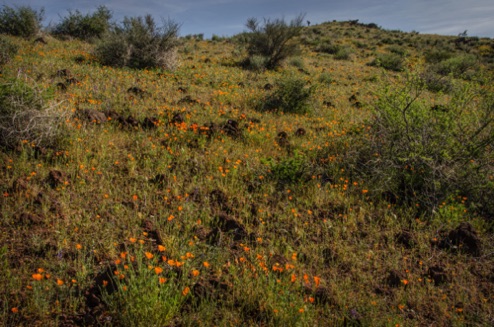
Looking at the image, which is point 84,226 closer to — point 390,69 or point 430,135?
point 430,135

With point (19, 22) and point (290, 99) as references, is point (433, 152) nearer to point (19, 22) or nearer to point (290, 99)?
point (290, 99)

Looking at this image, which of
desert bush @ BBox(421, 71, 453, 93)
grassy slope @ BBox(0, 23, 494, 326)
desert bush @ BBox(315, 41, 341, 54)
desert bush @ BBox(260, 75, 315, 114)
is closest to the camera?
grassy slope @ BBox(0, 23, 494, 326)

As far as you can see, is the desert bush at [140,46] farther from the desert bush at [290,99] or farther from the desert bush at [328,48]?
the desert bush at [328,48]

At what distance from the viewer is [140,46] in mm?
11086

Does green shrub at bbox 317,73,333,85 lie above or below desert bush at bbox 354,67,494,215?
above

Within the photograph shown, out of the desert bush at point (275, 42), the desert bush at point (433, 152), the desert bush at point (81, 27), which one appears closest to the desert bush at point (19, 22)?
the desert bush at point (81, 27)

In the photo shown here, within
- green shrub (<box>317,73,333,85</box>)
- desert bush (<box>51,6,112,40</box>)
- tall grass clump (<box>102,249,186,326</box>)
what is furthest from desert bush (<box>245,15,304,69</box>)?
tall grass clump (<box>102,249,186,326</box>)

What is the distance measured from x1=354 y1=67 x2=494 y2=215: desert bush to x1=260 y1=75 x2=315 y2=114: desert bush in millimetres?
3036

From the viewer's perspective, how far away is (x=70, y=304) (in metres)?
2.42

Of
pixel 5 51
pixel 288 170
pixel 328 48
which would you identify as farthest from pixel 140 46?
pixel 328 48

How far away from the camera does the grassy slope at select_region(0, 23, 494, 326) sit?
2.54 m

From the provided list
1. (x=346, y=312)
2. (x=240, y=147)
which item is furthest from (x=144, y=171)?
(x=346, y=312)

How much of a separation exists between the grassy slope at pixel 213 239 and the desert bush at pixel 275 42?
33.0ft

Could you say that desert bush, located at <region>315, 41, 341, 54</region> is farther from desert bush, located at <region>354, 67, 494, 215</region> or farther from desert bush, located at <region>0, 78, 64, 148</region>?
desert bush, located at <region>0, 78, 64, 148</region>
